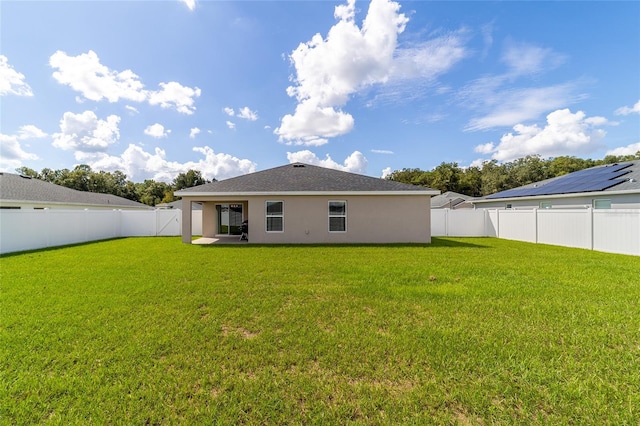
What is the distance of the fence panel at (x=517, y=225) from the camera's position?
514 inches

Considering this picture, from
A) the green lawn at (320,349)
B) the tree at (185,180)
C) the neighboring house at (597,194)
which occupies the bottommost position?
the green lawn at (320,349)

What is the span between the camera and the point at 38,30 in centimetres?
932

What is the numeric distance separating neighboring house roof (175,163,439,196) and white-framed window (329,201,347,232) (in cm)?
84

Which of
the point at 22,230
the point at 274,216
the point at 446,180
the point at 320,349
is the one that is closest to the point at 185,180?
the point at 22,230

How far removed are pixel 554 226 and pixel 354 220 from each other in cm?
956

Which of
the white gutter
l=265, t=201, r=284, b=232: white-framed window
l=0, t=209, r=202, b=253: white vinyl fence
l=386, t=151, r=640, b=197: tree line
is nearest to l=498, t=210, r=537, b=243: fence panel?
the white gutter

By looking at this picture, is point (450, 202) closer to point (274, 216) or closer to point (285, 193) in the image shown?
point (285, 193)

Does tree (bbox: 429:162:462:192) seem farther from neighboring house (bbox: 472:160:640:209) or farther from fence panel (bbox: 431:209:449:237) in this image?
fence panel (bbox: 431:209:449:237)

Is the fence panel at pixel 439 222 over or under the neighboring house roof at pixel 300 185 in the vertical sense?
under

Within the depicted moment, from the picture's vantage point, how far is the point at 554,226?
39.3 feet

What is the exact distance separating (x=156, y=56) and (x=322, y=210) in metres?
10.7

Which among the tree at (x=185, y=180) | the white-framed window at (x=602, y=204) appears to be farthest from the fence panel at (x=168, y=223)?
the tree at (x=185, y=180)

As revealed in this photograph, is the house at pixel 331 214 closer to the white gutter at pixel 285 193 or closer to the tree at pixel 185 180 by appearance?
the white gutter at pixel 285 193

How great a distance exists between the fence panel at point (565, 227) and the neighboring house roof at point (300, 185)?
565 centimetres
